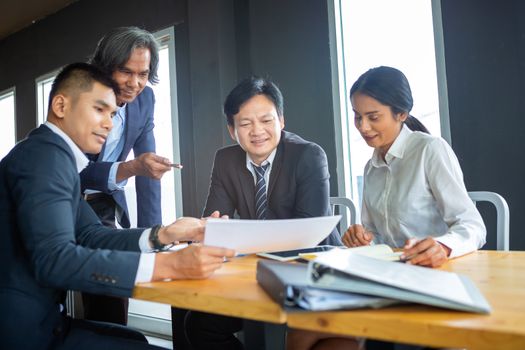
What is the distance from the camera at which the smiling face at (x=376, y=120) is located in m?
1.65

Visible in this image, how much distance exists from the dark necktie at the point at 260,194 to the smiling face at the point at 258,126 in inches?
2.5

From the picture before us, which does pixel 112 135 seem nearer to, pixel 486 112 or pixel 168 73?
pixel 168 73

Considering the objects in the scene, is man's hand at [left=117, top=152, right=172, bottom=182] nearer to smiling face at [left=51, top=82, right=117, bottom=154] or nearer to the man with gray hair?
the man with gray hair

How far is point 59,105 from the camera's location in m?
1.26

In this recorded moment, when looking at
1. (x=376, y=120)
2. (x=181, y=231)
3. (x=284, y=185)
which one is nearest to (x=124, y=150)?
(x=284, y=185)

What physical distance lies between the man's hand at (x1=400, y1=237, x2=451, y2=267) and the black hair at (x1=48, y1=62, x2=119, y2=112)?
3.29 ft

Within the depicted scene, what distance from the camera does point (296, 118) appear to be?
9.72 feet

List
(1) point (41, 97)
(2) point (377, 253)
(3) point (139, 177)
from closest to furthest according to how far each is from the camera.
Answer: (2) point (377, 253)
(3) point (139, 177)
(1) point (41, 97)

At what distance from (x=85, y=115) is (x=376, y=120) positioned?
1025 millimetres

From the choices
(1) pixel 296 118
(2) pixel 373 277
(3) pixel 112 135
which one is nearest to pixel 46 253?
(2) pixel 373 277

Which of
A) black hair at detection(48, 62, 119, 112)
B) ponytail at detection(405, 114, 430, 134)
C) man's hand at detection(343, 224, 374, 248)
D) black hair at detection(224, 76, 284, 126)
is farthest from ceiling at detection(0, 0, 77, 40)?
man's hand at detection(343, 224, 374, 248)

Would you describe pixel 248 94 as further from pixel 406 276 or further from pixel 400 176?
pixel 406 276

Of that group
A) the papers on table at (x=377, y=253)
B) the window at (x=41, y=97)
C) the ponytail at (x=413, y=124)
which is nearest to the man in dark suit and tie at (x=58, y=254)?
the papers on table at (x=377, y=253)

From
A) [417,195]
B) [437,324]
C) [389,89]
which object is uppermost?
[389,89]
